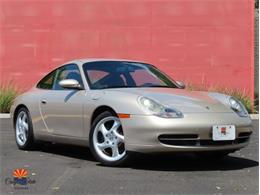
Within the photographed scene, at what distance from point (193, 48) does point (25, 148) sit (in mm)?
10558

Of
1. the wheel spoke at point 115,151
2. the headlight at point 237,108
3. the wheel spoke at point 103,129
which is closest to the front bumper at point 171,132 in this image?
the wheel spoke at point 115,151

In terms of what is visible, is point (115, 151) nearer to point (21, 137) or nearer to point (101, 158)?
point (101, 158)

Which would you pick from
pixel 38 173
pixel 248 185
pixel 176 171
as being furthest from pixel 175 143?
pixel 38 173

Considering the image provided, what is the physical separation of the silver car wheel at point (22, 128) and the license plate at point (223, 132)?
2993mm

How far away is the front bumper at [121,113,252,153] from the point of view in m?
6.04

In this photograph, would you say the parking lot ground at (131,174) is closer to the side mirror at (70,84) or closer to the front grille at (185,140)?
the front grille at (185,140)

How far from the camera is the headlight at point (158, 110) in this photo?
6.11 metres

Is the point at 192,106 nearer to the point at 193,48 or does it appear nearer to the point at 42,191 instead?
the point at 42,191

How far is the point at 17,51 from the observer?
17781mm

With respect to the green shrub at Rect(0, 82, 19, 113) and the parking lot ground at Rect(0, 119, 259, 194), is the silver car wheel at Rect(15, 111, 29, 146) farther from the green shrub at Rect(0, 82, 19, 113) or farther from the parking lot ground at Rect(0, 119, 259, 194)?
the green shrub at Rect(0, 82, 19, 113)

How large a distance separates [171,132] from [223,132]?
0.64 metres

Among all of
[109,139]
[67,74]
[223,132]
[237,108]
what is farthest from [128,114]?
[67,74]

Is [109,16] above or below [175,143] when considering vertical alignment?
above

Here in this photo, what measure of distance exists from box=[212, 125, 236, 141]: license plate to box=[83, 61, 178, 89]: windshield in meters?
1.30
